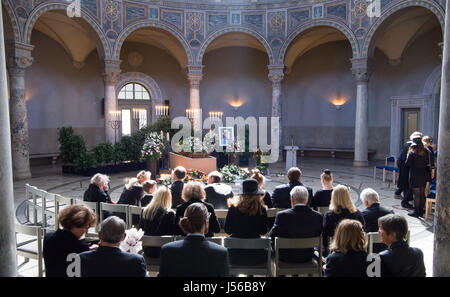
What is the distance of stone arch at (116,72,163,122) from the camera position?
1855 centimetres

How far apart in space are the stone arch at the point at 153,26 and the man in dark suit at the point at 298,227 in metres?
13.2

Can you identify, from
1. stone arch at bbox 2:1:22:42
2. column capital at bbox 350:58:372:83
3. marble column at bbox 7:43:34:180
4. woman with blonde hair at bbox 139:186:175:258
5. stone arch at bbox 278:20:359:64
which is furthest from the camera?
stone arch at bbox 278:20:359:64

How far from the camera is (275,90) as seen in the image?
17.2 meters

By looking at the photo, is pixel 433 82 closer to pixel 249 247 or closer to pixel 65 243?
pixel 249 247

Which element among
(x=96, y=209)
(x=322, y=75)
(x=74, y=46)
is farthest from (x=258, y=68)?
(x=96, y=209)

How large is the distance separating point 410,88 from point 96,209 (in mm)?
15308

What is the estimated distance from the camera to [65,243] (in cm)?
Result: 324

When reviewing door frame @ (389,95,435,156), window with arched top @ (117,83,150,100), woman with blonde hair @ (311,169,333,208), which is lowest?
woman with blonde hair @ (311,169,333,208)

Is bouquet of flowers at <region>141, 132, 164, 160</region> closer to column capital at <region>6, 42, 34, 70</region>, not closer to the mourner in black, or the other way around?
column capital at <region>6, 42, 34, 70</region>

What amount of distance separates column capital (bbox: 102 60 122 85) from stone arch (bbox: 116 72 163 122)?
121 inches

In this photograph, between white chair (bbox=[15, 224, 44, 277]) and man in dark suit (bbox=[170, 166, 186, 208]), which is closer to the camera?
white chair (bbox=[15, 224, 44, 277])

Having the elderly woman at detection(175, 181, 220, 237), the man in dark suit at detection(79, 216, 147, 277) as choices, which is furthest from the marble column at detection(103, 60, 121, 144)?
the man in dark suit at detection(79, 216, 147, 277)
